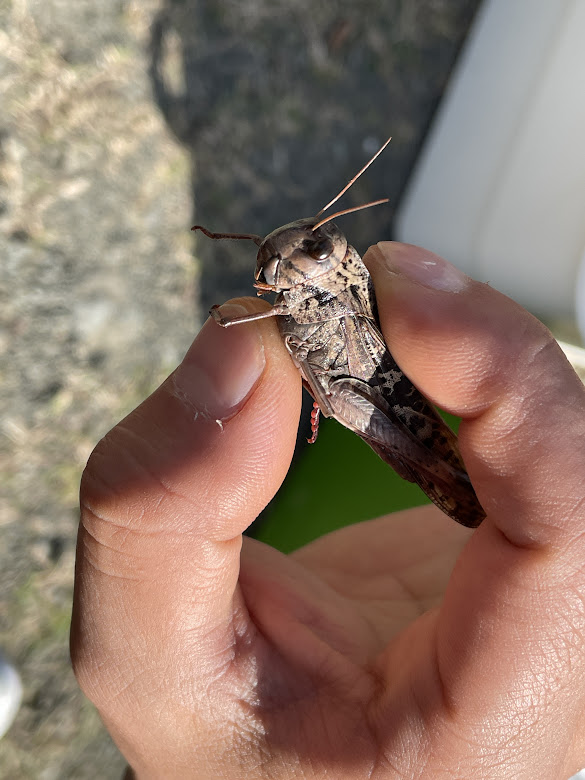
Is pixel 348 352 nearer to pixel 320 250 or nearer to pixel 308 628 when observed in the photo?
pixel 320 250

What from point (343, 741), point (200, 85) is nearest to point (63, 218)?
point (200, 85)

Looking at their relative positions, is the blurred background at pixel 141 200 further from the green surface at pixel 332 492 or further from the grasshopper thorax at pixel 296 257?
the grasshopper thorax at pixel 296 257

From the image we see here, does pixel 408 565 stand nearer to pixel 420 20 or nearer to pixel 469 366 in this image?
pixel 469 366

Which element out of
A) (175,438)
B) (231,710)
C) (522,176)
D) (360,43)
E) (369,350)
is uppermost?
(360,43)

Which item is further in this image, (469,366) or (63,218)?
(63,218)

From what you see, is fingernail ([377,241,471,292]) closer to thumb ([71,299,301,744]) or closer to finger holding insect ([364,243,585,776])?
finger holding insect ([364,243,585,776])

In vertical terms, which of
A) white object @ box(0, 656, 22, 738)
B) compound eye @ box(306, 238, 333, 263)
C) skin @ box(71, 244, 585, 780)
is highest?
compound eye @ box(306, 238, 333, 263)

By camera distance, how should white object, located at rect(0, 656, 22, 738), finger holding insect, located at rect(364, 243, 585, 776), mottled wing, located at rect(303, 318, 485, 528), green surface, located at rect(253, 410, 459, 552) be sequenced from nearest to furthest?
1. finger holding insect, located at rect(364, 243, 585, 776)
2. mottled wing, located at rect(303, 318, 485, 528)
3. white object, located at rect(0, 656, 22, 738)
4. green surface, located at rect(253, 410, 459, 552)

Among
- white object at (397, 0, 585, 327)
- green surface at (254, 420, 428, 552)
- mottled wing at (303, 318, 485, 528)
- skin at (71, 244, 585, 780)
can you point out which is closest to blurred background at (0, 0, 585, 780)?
green surface at (254, 420, 428, 552)
